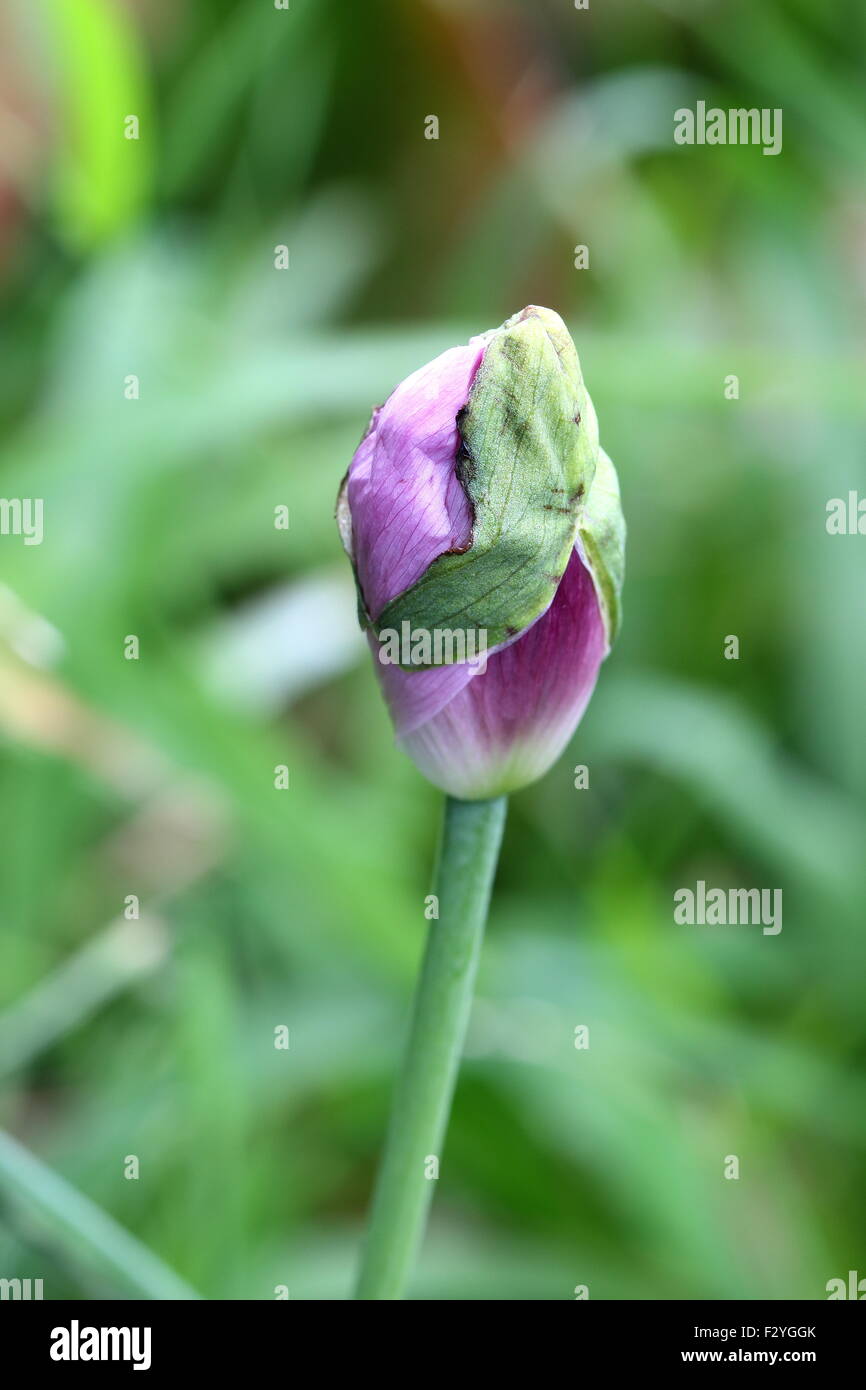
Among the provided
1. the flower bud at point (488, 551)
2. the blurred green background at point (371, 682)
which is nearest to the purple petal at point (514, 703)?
the flower bud at point (488, 551)

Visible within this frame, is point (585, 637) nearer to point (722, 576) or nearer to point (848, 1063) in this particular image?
point (848, 1063)

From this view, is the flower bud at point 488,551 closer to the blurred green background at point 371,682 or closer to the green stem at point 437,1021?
the green stem at point 437,1021

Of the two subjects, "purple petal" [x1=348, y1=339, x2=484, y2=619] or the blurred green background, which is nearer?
"purple petal" [x1=348, y1=339, x2=484, y2=619]

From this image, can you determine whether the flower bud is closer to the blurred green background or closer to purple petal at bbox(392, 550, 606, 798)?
purple petal at bbox(392, 550, 606, 798)

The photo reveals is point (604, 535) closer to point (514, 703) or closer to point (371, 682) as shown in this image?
point (514, 703)

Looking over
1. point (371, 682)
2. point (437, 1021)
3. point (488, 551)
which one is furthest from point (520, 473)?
point (371, 682)

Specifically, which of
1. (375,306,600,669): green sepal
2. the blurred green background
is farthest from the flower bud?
the blurred green background

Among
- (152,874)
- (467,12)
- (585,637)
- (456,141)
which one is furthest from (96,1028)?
(467,12)
